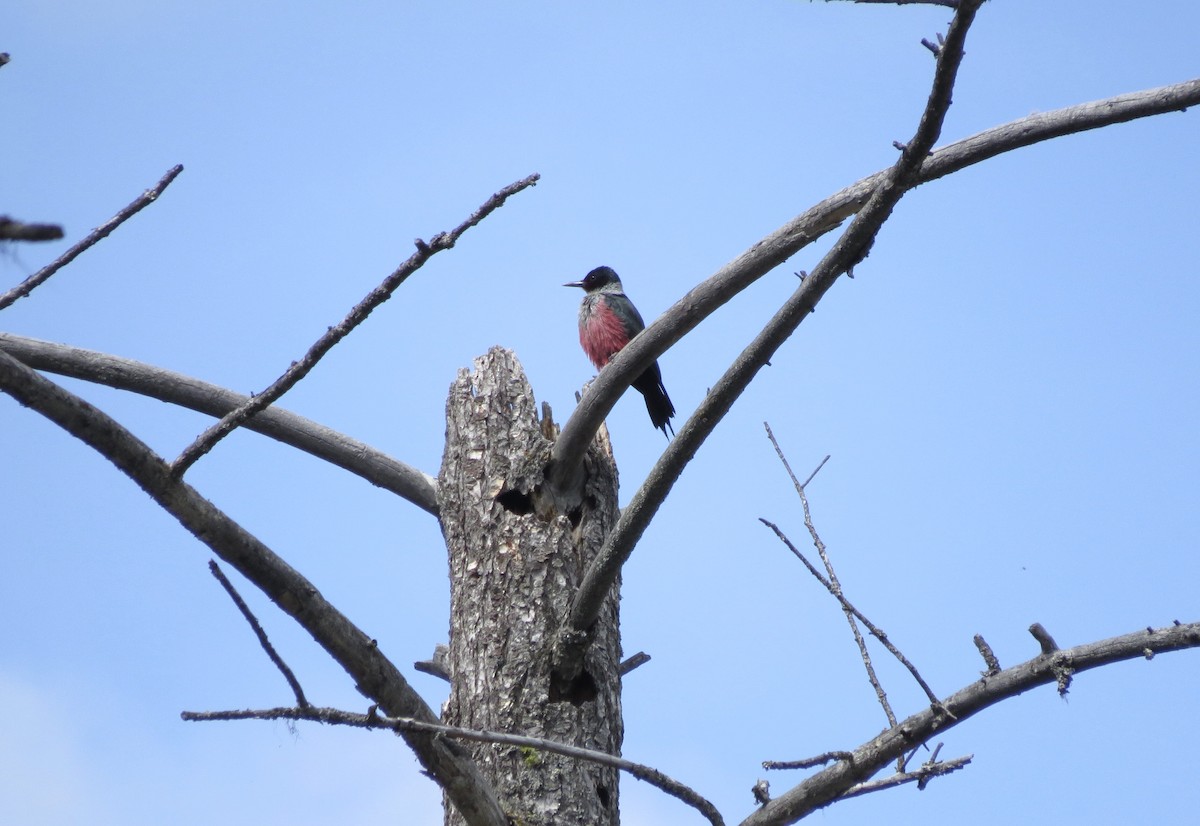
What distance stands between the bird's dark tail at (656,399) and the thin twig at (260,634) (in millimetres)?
6282

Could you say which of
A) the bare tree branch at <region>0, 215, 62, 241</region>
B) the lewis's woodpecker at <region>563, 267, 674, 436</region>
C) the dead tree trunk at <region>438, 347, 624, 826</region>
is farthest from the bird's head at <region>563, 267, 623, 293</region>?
the bare tree branch at <region>0, 215, 62, 241</region>

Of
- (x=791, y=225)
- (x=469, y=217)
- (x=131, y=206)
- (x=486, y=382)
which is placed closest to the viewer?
(x=469, y=217)

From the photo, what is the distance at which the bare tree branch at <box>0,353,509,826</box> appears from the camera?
2.06 metres

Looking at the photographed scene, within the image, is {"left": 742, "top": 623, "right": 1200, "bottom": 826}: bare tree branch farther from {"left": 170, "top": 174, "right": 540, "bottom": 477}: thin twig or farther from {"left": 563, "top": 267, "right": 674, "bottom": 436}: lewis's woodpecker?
{"left": 563, "top": 267, "right": 674, "bottom": 436}: lewis's woodpecker

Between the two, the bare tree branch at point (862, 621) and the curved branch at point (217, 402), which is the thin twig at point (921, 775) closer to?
the bare tree branch at point (862, 621)

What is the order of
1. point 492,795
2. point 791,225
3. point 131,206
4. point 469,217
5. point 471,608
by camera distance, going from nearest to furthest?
point 469,217, point 131,206, point 492,795, point 791,225, point 471,608

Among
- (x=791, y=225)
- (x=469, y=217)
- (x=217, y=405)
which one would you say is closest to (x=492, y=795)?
(x=469, y=217)

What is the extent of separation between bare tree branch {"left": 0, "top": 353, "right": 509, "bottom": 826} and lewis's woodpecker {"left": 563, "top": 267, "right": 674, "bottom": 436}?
5.83 meters

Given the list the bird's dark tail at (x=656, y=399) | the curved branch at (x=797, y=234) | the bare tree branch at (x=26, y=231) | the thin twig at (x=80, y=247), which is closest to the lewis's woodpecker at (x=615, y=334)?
the bird's dark tail at (x=656, y=399)

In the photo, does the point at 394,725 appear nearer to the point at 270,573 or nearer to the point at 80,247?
the point at 270,573

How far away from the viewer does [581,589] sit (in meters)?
3.37

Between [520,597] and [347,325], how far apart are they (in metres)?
1.70

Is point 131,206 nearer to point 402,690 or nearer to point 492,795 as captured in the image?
point 402,690

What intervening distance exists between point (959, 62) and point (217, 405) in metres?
2.87
